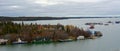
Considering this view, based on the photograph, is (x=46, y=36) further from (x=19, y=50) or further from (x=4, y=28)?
(x=19, y=50)

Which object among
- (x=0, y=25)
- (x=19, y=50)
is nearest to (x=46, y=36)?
(x=0, y=25)

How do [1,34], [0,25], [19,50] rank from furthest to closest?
1. [0,25]
2. [1,34]
3. [19,50]

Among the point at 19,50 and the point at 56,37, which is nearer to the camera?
the point at 19,50

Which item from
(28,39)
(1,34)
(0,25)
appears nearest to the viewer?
(28,39)

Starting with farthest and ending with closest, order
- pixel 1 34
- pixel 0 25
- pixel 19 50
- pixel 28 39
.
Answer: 1. pixel 0 25
2. pixel 1 34
3. pixel 28 39
4. pixel 19 50

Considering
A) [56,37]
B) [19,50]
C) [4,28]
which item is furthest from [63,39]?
[19,50]

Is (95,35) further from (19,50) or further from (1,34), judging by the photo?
(19,50)
